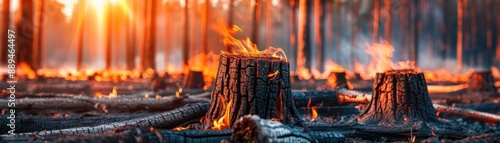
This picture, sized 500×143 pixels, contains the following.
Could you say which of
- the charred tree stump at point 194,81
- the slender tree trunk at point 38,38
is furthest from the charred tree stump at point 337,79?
the slender tree trunk at point 38,38

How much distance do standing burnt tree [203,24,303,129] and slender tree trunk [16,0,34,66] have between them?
19.1m

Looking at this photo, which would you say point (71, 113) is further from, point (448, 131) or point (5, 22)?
point (5, 22)

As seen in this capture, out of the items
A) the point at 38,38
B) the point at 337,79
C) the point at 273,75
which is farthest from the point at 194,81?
the point at 38,38

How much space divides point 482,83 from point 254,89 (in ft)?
40.7

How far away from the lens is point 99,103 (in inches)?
322

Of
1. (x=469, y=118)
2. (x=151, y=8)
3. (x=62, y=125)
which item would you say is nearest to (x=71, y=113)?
(x=62, y=125)

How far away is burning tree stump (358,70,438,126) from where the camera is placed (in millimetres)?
7617

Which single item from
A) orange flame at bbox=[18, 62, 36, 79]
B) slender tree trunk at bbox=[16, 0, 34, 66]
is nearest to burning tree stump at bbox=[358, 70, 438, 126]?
orange flame at bbox=[18, 62, 36, 79]

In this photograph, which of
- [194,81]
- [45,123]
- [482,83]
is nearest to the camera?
[45,123]

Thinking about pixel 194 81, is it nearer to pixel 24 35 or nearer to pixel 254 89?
pixel 254 89

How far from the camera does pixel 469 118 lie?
928 cm

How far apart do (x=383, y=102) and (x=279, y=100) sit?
275 cm

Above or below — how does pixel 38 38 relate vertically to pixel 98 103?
above

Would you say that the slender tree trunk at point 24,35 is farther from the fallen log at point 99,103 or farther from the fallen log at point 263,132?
the fallen log at point 263,132
